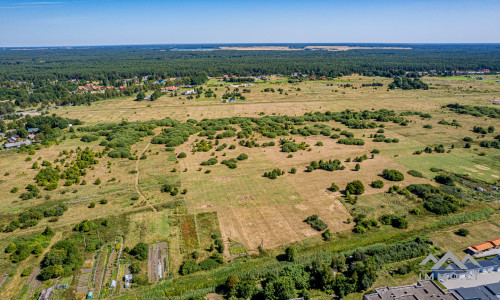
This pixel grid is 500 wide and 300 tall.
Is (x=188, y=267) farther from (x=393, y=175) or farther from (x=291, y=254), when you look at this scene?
(x=393, y=175)

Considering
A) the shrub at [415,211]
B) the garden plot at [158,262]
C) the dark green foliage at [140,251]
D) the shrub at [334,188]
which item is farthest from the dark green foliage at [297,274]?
the shrub at [415,211]

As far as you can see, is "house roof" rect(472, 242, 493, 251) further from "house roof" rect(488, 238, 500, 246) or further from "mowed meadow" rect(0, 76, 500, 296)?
"mowed meadow" rect(0, 76, 500, 296)

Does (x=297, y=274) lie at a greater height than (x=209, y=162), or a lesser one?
lesser

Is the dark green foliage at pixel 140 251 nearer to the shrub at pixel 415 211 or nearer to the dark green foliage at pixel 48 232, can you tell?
the dark green foliage at pixel 48 232

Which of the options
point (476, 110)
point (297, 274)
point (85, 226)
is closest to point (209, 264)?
point (297, 274)

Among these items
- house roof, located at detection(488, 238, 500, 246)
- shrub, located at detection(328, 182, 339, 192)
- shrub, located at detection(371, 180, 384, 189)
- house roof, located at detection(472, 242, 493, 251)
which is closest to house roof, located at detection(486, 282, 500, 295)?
house roof, located at detection(472, 242, 493, 251)

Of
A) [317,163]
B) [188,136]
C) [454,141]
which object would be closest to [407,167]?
[317,163]
